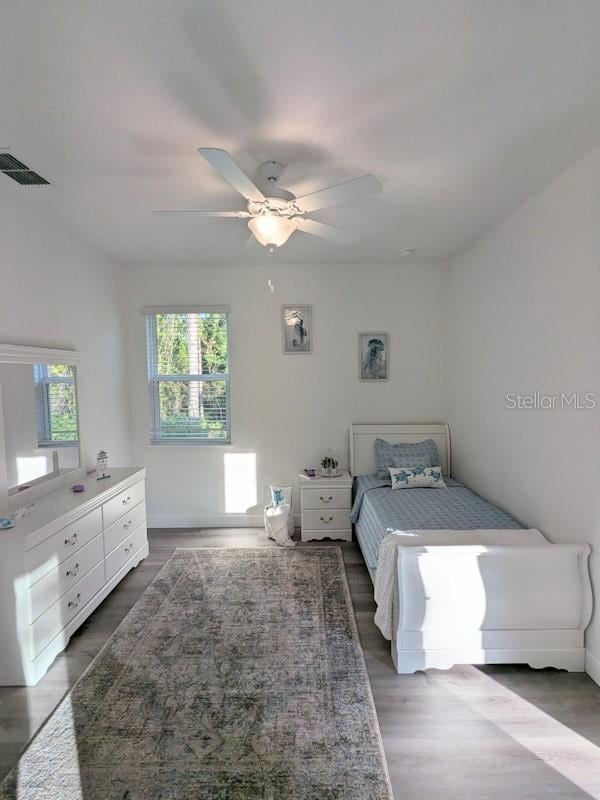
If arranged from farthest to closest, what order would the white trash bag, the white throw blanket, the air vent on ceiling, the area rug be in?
1. the white trash bag
2. the white throw blanket
3. the air vent on ceiling
4. the area rug

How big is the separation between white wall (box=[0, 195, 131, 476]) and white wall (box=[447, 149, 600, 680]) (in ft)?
10.6

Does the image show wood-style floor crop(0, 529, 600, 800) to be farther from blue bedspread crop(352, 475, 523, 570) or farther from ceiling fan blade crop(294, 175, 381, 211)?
ceiling fan blade crop(294, 175, 381, 211)

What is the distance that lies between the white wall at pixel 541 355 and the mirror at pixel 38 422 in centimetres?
322

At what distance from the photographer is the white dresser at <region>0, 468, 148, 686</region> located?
206 cm

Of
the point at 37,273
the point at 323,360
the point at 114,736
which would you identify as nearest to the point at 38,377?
the point at 37,273

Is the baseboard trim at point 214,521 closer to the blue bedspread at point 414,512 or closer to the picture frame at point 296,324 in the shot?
the blue bedspread at point 414,512

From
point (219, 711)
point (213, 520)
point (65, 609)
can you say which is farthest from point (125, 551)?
point (219, 711)

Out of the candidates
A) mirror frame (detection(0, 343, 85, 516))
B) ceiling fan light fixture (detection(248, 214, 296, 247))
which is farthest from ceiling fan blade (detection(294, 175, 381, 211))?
mirror frame (detection(0, 343, 85, 516))

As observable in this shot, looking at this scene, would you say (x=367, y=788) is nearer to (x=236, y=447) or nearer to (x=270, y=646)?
(x=270, y=646)

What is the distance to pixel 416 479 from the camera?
11.9 feet

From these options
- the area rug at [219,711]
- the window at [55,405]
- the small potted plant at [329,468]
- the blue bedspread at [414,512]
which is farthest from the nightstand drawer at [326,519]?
the window at [55,405]

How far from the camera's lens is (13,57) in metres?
1.41

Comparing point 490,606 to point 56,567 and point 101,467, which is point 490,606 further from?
point 101,467

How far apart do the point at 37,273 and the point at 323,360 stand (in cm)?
249
